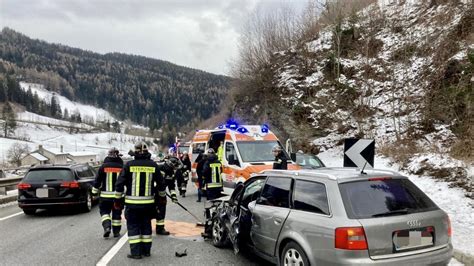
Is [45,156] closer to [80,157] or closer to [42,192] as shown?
[80,157]

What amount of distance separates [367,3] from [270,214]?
2907 cm

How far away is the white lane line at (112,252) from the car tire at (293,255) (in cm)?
299

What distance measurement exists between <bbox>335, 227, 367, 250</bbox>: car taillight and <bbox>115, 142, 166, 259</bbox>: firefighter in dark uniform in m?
3.62

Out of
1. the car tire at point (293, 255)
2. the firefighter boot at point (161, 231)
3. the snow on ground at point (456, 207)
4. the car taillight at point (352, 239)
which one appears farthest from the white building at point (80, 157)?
the car taillight at point (352, 239)

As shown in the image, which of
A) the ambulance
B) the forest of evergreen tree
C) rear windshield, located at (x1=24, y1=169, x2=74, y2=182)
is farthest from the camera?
the forest of evergreen tree

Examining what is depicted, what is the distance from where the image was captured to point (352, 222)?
4387 millimetres

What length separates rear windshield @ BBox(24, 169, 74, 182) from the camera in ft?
36.2

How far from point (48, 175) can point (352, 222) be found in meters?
9.37

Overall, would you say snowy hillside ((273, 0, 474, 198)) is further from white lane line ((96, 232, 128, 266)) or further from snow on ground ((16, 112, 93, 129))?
snow on ground ((16, 112, 93, 129))

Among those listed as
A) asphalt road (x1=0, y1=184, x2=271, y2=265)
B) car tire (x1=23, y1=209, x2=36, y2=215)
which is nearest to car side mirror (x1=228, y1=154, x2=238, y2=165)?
asphalt road (x1=0, y1=184, x2=271, y2=265)

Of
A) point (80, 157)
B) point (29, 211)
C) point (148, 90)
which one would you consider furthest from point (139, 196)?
point (148, 90)

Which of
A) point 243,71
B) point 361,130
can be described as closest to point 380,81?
point 361,130

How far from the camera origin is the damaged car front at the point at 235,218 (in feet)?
20.9

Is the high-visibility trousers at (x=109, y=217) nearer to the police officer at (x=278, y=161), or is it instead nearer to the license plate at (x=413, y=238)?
the police officer at (x=278, y=161)
